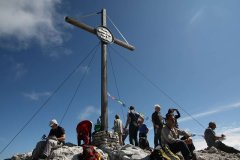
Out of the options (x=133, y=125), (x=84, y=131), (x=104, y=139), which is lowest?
(x=104, y=139)

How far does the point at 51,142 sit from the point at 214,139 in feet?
25.7

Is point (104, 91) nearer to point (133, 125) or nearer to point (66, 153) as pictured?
point (133, 125)

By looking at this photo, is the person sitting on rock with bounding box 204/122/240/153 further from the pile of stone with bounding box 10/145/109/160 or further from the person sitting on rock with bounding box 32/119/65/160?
the person sitting on rock with bounding box 32/119/65/160

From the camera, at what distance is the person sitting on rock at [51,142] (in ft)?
31.5

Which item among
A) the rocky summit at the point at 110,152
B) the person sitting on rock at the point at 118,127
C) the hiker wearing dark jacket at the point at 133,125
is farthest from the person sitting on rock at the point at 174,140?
the person sitting on rock at the point at 118,127

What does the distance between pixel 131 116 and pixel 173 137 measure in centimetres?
436

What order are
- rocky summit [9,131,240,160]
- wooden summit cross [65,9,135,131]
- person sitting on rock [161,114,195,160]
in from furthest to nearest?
Result: 1. wooden summit cross [65,9,135,131]
2. rocky summit [9,131,240,160]
3. person sitting on rock [161,114,195,160]

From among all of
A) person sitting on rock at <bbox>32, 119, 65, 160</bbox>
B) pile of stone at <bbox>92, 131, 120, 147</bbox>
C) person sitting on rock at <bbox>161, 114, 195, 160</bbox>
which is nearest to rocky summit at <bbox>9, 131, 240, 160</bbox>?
pile of stone at <bbox>92, 131, 120, 147</bbox>

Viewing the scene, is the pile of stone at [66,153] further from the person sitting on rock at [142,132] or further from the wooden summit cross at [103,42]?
the person sitting on rock at [142,132]

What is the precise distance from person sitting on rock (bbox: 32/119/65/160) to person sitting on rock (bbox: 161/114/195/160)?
390 cm

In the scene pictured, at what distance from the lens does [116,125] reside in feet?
43.8

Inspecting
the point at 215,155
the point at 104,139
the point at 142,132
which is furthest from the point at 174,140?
the point at 142,132

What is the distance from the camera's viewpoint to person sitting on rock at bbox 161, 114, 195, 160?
8750mm

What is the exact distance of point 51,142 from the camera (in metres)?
9.80
